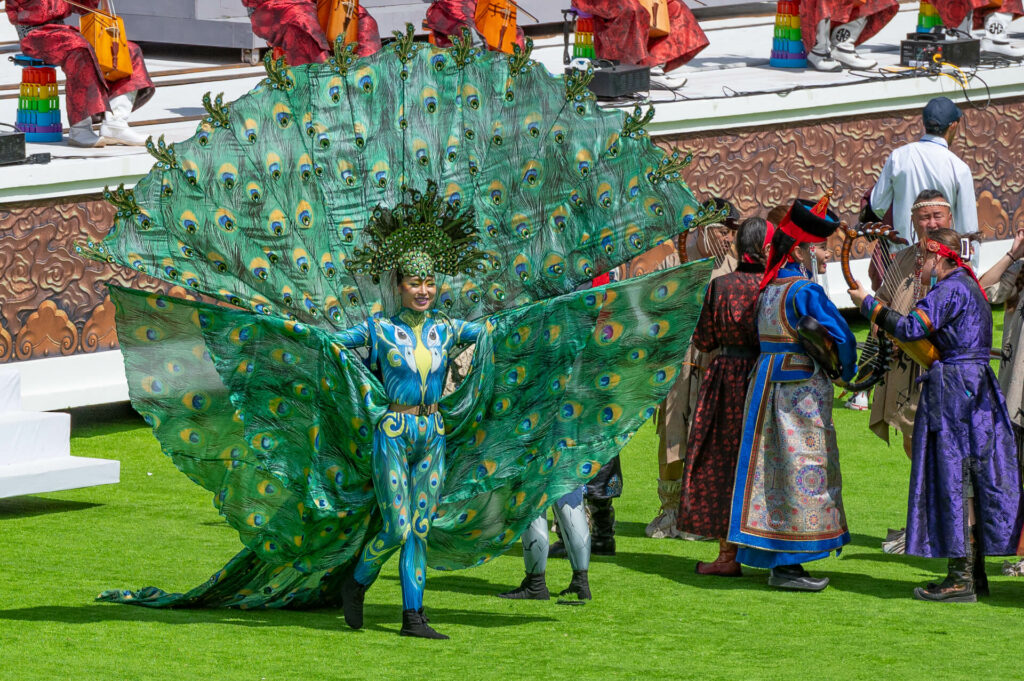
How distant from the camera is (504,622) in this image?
21.8 ft

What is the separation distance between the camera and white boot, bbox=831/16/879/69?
14.7 metres

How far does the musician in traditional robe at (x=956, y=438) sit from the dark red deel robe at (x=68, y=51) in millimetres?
5809

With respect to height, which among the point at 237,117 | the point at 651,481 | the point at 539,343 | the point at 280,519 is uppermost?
the point at 237,117

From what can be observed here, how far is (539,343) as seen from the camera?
643 centimetres

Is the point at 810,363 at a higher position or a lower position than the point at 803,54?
lower

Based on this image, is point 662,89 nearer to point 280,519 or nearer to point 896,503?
point 896,503

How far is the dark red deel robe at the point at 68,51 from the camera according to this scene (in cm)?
1112

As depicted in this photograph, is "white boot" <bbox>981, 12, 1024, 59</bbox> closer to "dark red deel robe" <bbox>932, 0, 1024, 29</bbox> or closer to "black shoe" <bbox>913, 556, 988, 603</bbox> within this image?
"dark red deel robe" <bbox>932, 0, 1024, 29</bbox>

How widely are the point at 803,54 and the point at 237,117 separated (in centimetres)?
938

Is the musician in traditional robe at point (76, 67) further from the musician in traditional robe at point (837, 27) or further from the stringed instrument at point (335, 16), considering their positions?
the musician in traditional robe at point (837, 27)

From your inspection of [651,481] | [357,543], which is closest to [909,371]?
[651,481]

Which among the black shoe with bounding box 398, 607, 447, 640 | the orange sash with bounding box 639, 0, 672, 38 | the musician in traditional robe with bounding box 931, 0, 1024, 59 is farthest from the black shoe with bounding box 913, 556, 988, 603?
the musician in traditional robe with bounding box 931, 0, 1024, 59

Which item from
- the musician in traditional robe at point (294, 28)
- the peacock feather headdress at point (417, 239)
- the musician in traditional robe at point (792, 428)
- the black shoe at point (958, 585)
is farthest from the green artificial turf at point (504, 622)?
the musician in traditional robe at point (294, 28)

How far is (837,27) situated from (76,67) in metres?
6.29
